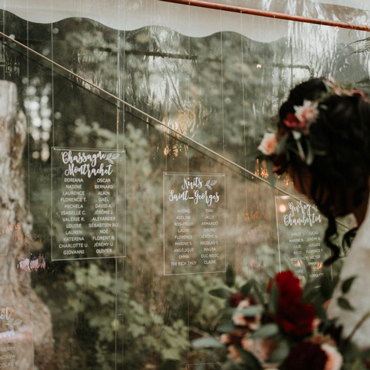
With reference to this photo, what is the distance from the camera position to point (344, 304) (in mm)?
930

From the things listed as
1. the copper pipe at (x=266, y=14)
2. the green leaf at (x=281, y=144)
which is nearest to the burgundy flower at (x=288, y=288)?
the green leaf at (x=281, y=144)

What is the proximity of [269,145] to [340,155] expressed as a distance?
0.74 ft

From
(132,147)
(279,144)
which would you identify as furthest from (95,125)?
(279,144)

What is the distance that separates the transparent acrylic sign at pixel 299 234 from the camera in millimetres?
3434

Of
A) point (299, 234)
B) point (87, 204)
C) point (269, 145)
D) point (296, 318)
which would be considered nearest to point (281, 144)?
point (269, 145)

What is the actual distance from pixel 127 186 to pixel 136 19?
1.04 metres

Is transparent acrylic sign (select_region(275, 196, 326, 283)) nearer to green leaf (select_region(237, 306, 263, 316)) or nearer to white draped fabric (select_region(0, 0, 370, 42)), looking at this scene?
white draped fabric (select_region(0, 0, 370, 42))

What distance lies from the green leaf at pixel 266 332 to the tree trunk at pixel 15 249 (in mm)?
2147

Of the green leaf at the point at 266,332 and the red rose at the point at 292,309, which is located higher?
the red rose at the point at 292,309

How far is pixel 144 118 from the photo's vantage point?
3076mm

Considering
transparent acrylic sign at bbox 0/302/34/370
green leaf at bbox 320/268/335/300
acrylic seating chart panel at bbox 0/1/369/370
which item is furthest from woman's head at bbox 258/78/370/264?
transparent acrylic sign at bbox 0/302/34/370

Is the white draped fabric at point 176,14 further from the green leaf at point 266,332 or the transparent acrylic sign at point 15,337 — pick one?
the green leaf at point 266,332

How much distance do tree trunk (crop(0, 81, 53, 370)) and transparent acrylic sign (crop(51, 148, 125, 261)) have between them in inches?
7.3

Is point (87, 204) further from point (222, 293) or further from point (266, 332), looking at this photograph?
point (266, 332)
